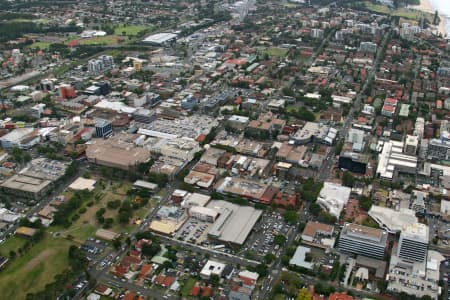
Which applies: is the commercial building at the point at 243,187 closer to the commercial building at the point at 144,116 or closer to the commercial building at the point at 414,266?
the commercial building at the point at 414,266

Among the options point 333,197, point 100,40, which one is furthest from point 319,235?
point 100,40

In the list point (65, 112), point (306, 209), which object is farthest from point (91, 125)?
point (306, 209)

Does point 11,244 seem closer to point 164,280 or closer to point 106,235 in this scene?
point 106,235

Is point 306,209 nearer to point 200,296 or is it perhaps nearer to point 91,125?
point 200,296

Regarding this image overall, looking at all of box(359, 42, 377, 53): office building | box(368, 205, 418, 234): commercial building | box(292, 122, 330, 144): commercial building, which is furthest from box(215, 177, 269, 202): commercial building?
box(359, 42, 377, 53): office building

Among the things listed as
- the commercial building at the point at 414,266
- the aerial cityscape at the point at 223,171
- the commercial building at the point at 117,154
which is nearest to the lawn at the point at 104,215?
the aerial cityscape at the point at 223,171

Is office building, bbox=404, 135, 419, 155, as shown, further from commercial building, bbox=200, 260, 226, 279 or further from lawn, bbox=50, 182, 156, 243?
lawn, bbox=50, 182, 156, 243

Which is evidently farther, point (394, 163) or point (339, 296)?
point (394, 163)
